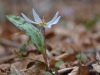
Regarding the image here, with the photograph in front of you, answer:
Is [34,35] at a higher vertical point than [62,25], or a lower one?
lower

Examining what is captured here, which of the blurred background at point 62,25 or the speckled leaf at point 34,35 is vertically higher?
the blurred background at point 62,25

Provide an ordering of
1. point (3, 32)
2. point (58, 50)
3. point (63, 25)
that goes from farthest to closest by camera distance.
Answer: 1. point (63, 25)
2. point (3, 32)
3. point (58, 50)

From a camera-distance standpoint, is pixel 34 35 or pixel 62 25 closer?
pixel 34 35

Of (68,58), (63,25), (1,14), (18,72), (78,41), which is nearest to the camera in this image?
(18,72)

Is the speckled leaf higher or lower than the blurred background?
lower

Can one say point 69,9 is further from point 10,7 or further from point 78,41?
point 78,41

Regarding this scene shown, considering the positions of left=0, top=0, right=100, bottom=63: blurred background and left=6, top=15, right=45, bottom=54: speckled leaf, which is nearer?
left=6, top=15, right=45, bottom=54: speckled leaf

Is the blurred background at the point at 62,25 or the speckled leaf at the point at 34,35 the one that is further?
the blurred background at the point at 62,25

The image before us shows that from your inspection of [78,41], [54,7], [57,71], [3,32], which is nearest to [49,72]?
[57,71]
